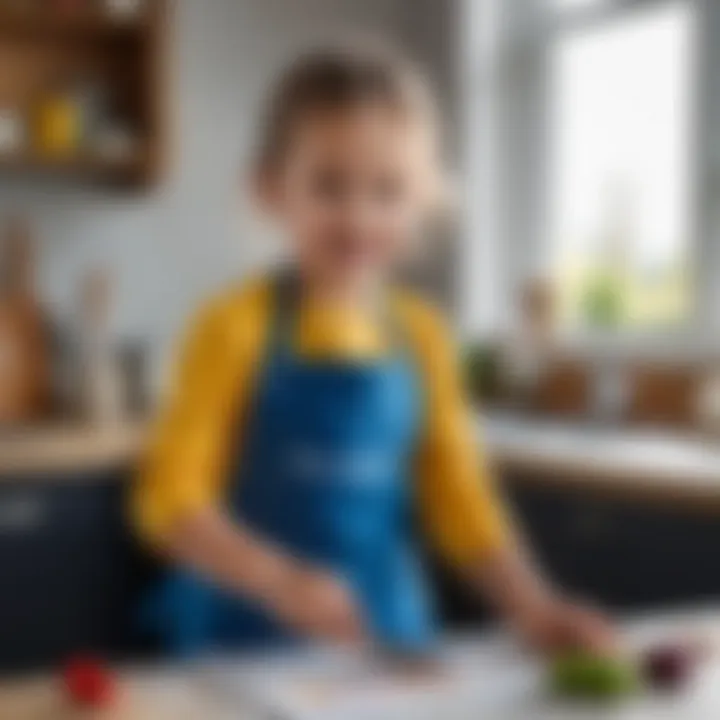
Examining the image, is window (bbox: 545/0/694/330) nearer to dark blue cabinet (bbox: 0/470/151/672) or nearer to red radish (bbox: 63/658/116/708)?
dark blue cabinet (bbox: 0/470/151/672)

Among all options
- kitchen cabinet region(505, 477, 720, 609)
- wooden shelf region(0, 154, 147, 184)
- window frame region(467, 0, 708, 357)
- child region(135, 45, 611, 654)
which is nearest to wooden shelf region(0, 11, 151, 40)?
wooden shelf region(0, 154, 147, 184)

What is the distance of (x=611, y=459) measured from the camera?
4.51ft

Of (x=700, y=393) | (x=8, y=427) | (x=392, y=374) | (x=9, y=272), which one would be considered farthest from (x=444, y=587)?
(x=392, y=374)

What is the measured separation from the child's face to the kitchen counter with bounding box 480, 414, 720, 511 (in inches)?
23.5

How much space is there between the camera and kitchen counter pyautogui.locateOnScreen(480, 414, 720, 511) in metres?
1.26

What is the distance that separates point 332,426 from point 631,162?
3.25 feet

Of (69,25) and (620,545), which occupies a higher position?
(69,25)

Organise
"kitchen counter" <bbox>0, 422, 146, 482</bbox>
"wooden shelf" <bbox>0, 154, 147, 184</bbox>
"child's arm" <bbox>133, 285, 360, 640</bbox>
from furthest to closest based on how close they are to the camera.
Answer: "wooden shelf" <bbox>0, 154, 147, 184</bbox>, "kitchen counter" <bbox>0, 422, 146, 482</bbox>, "child's arm" <bbox>133, 285, 360, 640</bbox>

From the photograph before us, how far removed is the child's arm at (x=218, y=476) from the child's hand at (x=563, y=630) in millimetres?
84

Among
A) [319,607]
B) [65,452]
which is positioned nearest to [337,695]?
[319,607]

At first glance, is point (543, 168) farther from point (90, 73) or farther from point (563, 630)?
point (563, 630)

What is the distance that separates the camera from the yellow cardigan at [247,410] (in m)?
0.71

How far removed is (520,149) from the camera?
6.08ft

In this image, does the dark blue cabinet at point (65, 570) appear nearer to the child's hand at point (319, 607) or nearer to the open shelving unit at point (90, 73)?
the open shelving unit at point (90, 73)
